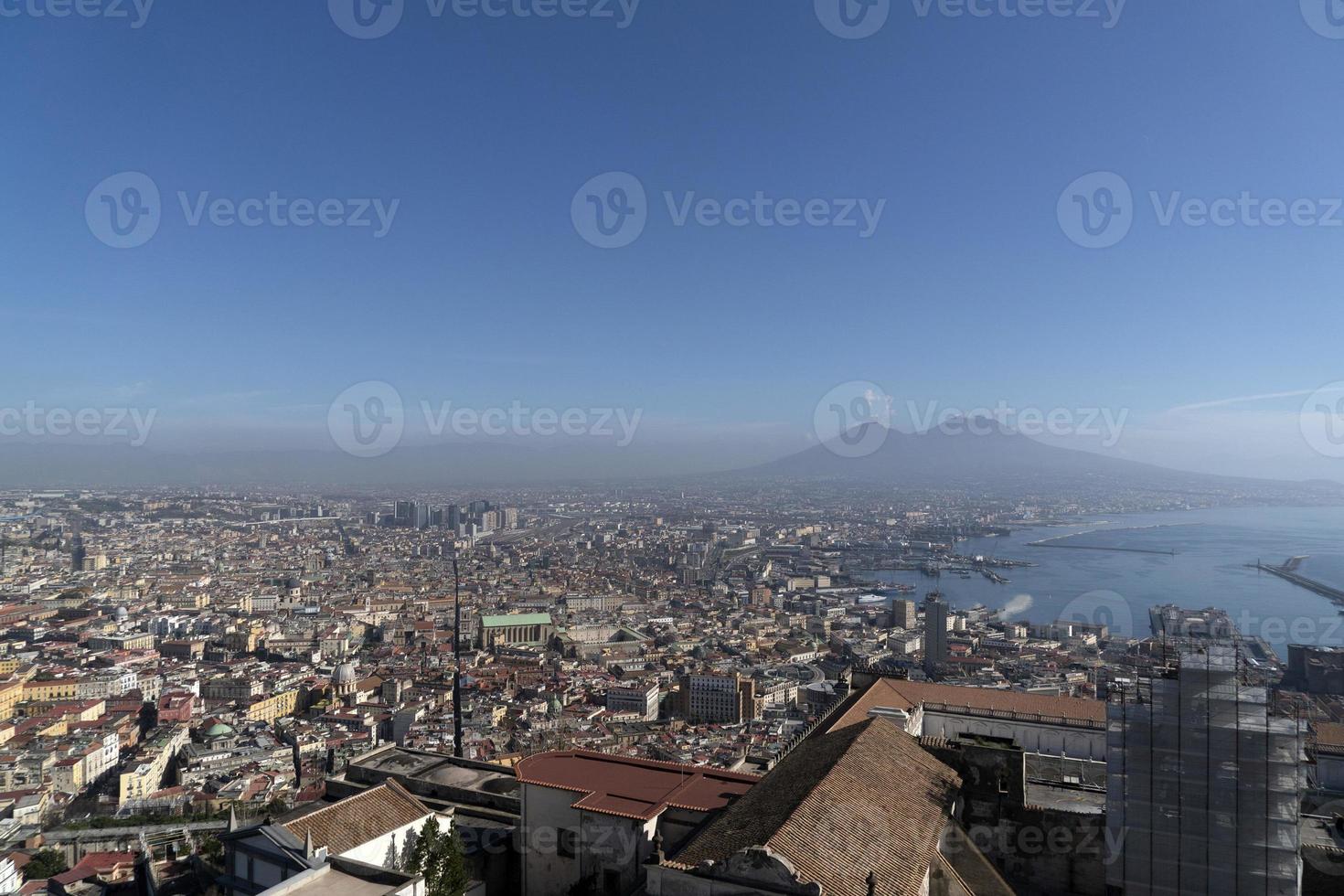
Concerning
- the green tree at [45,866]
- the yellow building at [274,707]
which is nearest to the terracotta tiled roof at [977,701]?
the green tree at [45,866]

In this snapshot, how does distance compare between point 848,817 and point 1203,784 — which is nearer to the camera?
point 848,817

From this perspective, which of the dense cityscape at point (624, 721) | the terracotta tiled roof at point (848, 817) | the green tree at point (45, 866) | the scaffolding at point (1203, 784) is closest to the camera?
the terracotta tiled roof at point (848, 817)

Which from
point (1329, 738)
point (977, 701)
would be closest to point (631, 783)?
point (977, 701)

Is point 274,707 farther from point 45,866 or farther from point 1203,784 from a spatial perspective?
point 1203,784

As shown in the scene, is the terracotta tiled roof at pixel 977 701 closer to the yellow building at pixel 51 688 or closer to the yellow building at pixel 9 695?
the yellow building at pixel 9 695

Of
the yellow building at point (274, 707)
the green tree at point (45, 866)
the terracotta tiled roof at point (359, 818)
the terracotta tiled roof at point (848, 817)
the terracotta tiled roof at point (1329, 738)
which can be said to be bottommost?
the yellow building at point (274, 707)
